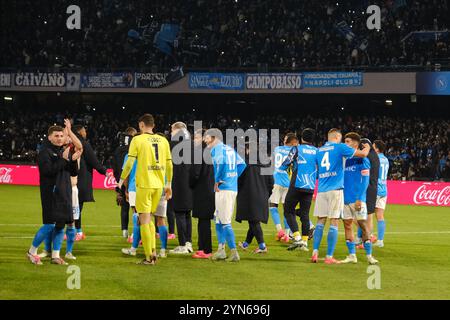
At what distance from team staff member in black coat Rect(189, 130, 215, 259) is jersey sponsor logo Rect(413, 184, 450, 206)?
60.5ft

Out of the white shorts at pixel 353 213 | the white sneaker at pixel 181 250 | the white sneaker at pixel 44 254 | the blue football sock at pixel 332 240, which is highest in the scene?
the white shorts at pixel 353 213

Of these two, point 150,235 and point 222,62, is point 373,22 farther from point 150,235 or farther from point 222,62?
point 150,235

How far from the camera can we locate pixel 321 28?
44969 mm

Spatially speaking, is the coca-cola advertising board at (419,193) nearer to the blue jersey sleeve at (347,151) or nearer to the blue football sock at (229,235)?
the blue jersey sleeve at (347,151)

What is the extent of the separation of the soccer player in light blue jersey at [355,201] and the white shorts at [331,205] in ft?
1.61

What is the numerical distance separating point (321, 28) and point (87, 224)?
26796 mm

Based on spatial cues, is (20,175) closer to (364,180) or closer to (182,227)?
(182,227)

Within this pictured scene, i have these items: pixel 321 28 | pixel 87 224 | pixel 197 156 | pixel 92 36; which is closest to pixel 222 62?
pixel 321 28

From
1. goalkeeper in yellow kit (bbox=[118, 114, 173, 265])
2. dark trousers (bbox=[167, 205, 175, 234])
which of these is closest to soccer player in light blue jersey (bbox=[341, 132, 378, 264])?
goalkeeper in yellow kit (bbox=[118, 114, 173, 265])

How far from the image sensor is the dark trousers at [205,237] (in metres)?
15.1

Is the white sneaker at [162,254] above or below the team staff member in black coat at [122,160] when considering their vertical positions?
below

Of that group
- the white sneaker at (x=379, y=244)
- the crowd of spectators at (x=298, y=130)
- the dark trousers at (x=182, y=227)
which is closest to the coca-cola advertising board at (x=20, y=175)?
the crowd of spectators at (x=298, y=130)

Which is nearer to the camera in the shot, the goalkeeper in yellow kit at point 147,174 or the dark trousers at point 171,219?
the goalkeeper in yellow kit at point 147,174

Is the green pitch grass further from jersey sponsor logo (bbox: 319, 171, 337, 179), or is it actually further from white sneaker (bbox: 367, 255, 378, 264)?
jersey sponsor logo (bbox: 319, 171, 337, 179)
